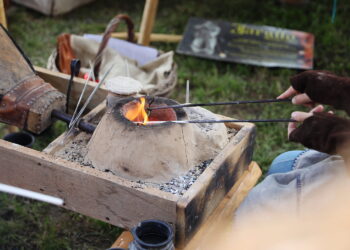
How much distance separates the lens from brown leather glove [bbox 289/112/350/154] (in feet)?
5.33

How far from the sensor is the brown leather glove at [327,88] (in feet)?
5.59

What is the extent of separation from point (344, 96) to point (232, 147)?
0.49 metres

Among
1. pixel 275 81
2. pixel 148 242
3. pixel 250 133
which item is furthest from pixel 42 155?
pixel 275 81

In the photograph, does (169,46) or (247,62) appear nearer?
(247,62)

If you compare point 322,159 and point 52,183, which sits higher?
point 322,159

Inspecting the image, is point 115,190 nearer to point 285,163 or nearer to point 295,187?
point 295,187

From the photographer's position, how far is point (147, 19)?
372 centimetres

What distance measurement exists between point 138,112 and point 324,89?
2.32 ft

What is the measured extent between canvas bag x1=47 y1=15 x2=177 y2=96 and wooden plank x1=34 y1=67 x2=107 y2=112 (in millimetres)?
393

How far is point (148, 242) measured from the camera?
62.4 inches

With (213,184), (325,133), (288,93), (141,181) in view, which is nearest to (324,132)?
(325,133)

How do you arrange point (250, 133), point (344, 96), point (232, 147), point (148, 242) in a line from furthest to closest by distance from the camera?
point (250, 133) → point (232, 147) → point (344, 96) → point (148, 242)

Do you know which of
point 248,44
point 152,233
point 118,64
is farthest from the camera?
point 248,44

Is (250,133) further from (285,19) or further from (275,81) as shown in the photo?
(285,19)
